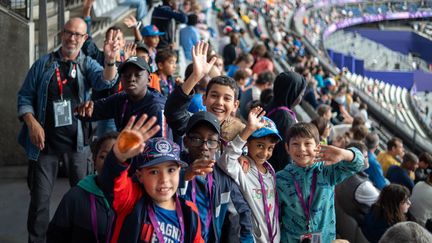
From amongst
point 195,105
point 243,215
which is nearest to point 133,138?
point 243,215

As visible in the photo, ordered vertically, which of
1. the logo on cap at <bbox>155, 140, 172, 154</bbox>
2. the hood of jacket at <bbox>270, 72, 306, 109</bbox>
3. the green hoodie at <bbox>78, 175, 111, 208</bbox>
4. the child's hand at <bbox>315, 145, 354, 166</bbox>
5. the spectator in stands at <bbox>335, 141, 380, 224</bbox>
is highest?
the hood of jacket at <bbox>270, 72, 306, 109</bbox>

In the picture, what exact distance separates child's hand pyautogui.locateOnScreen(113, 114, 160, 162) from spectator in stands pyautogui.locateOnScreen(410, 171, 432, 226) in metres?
3.47

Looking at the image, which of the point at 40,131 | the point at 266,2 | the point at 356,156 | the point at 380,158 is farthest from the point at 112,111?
the point at 266,2

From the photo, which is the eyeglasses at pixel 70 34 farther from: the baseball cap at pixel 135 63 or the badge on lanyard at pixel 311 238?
the badge on lanyard at pixel 311 238

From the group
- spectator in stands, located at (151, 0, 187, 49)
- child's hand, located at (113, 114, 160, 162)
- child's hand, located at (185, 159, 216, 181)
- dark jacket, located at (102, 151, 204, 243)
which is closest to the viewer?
child's hand, located at (113, 114, 160, 162)

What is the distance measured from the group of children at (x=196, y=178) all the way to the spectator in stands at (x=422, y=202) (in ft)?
6.18

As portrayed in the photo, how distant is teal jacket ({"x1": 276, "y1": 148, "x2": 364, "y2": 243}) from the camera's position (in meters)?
4.04

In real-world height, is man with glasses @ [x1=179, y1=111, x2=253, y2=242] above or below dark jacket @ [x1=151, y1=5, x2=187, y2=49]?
below

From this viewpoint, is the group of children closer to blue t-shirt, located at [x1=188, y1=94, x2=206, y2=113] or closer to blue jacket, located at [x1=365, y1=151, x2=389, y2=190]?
blue t-shirt, located at [x1=188, y1=94, x2=206, y2=113]

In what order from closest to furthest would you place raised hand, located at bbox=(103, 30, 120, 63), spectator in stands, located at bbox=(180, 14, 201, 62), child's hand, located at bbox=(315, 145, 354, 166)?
1. child's hand, located at bbox=(315, 145, 354, 166)
2. raised hand, located at bbox=(103, 30, 120, 63)
3. spectator in stands, located at bbox=(180, 14, 201, 62)

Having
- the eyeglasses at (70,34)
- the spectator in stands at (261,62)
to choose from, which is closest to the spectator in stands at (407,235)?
the eyeglasses at (70,34)

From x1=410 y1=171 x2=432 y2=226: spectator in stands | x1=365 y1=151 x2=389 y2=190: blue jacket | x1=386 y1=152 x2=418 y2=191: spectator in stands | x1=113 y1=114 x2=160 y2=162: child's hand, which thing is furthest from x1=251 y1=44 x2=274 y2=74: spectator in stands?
x1=113 y1=114 x2=160 y2=162: child's hand

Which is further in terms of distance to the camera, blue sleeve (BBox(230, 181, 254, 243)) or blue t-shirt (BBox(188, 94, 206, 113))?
blue t-shirt (BBox(188, 94, 206, 113))

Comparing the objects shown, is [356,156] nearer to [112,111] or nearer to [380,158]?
[112,111]
